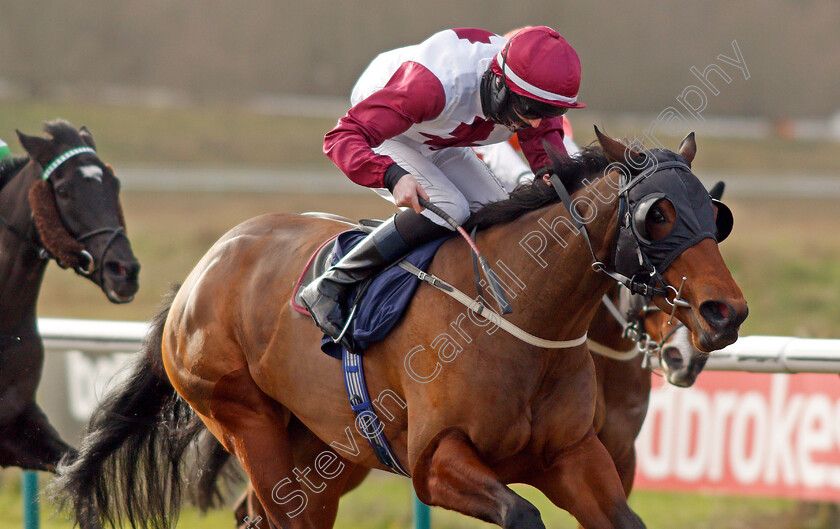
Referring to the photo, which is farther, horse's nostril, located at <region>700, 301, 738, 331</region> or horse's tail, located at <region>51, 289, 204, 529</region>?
horse's tail, located at <region>51, 289, 204, 529</region>

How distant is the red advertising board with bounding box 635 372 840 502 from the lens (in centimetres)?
473

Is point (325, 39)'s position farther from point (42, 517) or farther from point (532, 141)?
point (532, 141)

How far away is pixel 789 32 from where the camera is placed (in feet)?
73.0

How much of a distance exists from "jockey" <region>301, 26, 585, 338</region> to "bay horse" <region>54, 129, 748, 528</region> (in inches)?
6.7

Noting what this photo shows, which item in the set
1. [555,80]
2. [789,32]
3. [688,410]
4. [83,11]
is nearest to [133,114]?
[83,11]

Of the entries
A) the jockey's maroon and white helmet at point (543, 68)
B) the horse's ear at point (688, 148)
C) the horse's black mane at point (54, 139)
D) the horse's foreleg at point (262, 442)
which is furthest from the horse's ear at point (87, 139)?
the horse's ear at point (688, 148)

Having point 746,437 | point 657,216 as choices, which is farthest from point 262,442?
point 746,437

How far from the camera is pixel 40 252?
424cm

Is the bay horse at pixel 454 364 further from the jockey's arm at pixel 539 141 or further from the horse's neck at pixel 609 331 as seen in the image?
the horse's neck at pixel 609 331

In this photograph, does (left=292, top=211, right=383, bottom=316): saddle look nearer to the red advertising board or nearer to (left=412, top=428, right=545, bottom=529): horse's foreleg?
(left=412, top=428, right=545, bottom=529): horse's foreleg

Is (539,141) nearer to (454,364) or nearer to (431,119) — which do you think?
(431,119)

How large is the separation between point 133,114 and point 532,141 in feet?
72.0

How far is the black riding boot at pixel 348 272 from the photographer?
3.16m

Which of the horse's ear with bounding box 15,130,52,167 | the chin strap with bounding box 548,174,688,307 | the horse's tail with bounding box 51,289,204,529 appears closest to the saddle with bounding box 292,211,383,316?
the chin strap with bounding box 548,174,688,307
